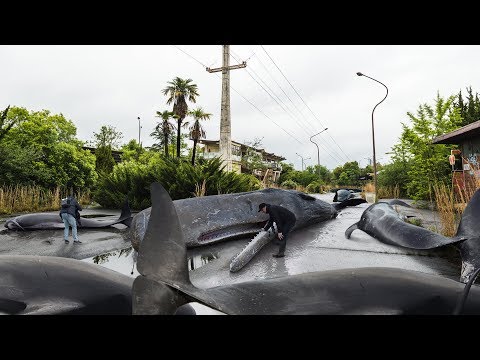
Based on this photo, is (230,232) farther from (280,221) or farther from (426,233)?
(426,233)

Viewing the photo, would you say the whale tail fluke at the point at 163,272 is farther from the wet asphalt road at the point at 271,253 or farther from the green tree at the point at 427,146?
the green tree at the point at 427,146

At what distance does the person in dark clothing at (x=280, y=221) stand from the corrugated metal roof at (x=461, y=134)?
7.53 meters

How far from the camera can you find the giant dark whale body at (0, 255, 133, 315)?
1971 millimetres

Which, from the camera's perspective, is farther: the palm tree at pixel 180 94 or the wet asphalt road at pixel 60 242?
the palm tree at pixel 180 94

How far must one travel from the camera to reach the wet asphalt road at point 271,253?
3.41 meters

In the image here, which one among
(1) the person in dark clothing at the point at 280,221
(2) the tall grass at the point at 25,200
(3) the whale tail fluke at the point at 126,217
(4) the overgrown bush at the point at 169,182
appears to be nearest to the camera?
(1) the person in dark clothing at the point at 280,221

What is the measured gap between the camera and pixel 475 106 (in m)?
14.8

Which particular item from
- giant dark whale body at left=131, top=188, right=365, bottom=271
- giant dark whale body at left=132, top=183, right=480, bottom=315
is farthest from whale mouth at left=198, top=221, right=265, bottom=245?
giant dark whale body at left=132, top=183, right=480, bottom=315

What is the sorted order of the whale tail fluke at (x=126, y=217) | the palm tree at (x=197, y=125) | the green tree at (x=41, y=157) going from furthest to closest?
the palm tree at (x=197, y=125) → the green tree at (x=41, y=157) → the whale tail fluke at (x=126, y=217)

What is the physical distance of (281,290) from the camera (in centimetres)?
188

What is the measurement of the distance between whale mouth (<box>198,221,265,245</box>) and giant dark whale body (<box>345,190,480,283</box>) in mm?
1499

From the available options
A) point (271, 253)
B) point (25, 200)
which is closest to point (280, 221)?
point (271, 253)

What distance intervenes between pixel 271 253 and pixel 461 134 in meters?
8.61

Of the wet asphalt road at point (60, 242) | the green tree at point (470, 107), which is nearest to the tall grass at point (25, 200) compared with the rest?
the wet asphalt road at point (60, 242)
